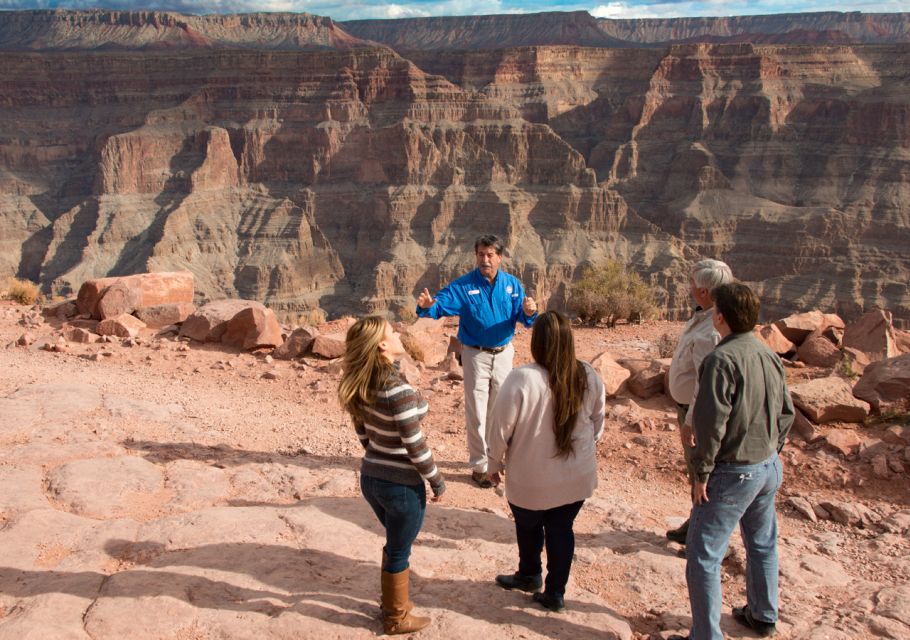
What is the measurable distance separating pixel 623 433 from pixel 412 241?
49.1 metres

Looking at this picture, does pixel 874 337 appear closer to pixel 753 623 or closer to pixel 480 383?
pixel 480 383

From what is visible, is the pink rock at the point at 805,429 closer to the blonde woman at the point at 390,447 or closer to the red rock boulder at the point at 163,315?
the blonde woman at the point at 390,447

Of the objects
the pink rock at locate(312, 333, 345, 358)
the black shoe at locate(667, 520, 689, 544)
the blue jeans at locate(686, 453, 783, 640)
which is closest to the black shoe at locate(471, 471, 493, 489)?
the black shoe at locate(667, 520, 689, 544)

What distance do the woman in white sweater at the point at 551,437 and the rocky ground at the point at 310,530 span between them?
0.42m

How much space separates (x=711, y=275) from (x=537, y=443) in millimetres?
1393

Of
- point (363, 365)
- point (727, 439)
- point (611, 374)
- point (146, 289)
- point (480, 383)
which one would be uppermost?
point (363, 365)

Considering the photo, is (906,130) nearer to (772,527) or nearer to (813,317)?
(813,317)

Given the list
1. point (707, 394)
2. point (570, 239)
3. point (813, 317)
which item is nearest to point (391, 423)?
point (707, 394)

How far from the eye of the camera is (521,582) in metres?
4.12

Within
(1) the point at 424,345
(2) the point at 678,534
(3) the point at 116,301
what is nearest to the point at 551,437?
(2) the point at 678,534

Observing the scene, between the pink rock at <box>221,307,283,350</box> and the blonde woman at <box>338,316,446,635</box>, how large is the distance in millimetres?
5796

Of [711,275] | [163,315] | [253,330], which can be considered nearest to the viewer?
[711,275]

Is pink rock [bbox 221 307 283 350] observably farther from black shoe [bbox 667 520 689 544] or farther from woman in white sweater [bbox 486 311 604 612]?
woman in white sweater [bbox 486 311 604 612]

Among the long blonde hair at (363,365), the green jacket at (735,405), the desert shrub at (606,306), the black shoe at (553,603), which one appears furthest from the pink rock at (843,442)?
the desert shrub at (606,306)
